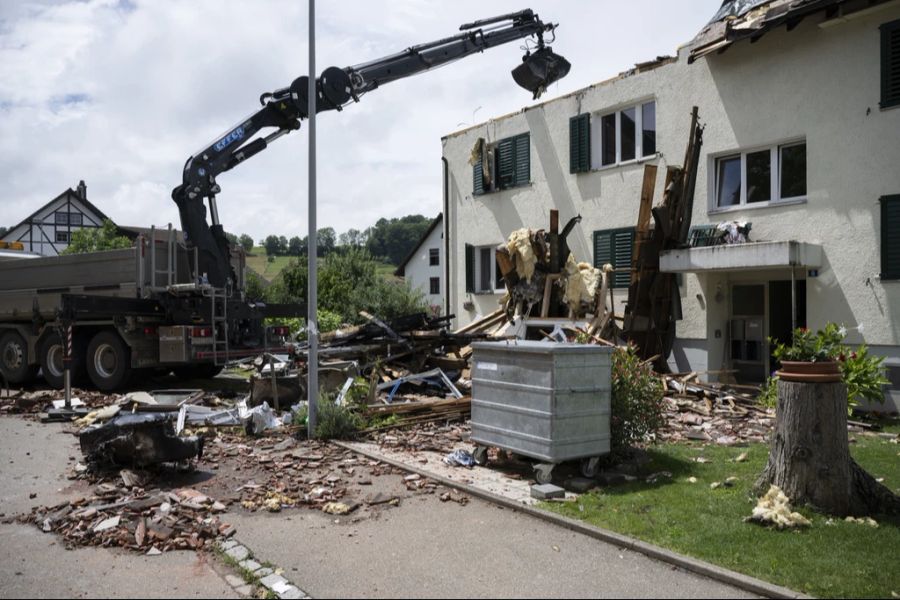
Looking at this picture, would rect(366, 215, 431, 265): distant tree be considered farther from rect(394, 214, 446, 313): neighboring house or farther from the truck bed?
the truck bed

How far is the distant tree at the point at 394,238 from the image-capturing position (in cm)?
9731

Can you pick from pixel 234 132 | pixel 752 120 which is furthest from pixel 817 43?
pixel 234 132

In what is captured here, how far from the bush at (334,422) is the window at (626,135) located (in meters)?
9.04

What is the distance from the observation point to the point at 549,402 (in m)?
6.85

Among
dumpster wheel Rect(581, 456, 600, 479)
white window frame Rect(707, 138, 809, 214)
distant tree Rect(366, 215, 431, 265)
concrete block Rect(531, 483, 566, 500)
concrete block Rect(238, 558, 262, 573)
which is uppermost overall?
distant tree Rect(366, 215, 431, 265)

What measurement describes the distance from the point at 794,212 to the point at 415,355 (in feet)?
24.9

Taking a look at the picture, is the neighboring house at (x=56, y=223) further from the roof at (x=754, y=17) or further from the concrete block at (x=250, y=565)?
the concrete block at (x=250, y=565)

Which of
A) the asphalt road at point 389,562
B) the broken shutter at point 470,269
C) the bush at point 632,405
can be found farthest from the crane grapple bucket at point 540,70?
the asphalt road at point 389,562

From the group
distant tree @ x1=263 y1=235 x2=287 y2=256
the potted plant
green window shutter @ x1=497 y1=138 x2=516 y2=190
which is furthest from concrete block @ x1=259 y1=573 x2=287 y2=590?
distant tree @ x1=263 y1=235 x2=287 y2=256

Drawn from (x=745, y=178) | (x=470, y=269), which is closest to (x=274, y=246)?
(x=470, y=269)

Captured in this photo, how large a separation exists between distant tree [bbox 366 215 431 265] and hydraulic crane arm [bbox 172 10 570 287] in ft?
262

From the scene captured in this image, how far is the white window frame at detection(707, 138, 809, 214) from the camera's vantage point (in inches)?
497

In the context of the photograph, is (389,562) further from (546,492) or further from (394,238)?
(394,238)

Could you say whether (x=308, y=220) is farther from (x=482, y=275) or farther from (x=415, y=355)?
(x=482, y=275)
